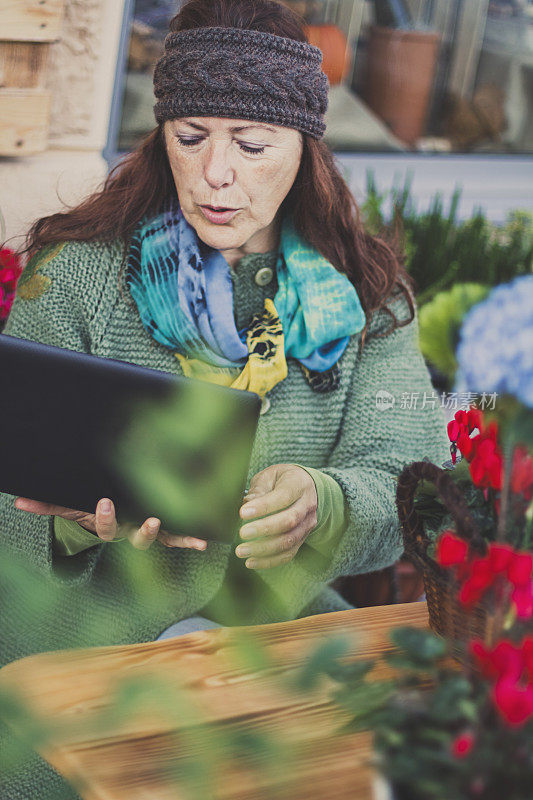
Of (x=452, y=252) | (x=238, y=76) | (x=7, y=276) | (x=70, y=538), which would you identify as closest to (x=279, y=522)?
(x=70, y=538)

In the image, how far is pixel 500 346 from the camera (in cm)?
65

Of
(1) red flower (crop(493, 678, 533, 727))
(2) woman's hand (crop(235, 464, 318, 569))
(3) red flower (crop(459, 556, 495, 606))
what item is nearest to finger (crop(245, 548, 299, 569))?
(2) woman's hand (crop(235, 464, 318, 569))

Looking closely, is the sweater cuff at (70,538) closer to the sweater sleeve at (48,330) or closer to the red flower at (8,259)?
the sweater sleeve at (48,330)

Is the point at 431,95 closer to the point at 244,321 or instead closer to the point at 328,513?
the point at 244,321

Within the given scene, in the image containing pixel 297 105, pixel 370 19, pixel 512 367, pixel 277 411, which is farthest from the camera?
pixel 370 19

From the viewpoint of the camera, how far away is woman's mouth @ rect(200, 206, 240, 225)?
1.38m

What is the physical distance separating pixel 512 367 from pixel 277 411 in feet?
2.93

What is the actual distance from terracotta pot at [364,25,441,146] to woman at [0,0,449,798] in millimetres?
2134

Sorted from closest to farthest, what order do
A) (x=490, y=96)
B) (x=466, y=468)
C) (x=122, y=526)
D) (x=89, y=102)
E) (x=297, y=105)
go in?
1. (x=466, y=468)
2. (x=122, y=526)
3. (x=297, y=105)
4. (x=89, y=102)
5. (x=490, y=96)

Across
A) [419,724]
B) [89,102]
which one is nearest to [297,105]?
[89,102]

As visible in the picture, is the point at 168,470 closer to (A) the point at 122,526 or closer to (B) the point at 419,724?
(A) the point at 122,526

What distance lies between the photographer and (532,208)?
4.07m

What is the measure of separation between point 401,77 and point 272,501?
2.86 meters

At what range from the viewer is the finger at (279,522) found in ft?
3.84
